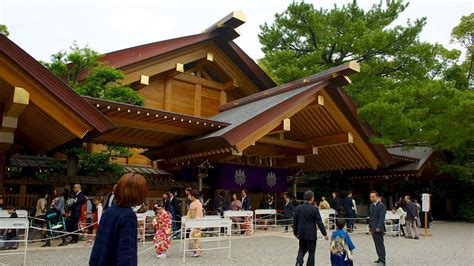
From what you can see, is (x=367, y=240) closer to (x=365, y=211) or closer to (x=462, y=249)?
(x=462, y=249)

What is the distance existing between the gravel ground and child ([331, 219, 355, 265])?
1.93m

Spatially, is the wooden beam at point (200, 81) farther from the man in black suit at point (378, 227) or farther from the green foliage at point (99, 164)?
the man in black suit at point (378, 227)

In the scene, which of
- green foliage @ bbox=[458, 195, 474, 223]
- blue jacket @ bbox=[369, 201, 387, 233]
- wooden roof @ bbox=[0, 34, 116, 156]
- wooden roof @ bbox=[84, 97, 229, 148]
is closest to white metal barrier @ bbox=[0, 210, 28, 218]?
wooden roof @ bbox=[0, 34, 116, 156]

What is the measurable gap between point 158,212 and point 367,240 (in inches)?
264

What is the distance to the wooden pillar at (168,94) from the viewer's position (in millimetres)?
16055

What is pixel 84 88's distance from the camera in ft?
40.2

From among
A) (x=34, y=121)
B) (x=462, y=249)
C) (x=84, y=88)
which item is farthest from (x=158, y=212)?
(x=462, y=249)

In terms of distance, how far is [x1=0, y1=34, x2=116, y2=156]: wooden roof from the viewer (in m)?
7.82

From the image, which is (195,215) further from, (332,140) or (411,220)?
(411,220)

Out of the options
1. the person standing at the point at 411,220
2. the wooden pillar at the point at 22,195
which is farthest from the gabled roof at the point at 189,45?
the person standing at the point at 411,220

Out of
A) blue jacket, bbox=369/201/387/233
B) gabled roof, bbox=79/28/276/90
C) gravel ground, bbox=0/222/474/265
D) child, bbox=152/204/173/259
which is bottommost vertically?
gravel ground, bbox=0/222/474/265

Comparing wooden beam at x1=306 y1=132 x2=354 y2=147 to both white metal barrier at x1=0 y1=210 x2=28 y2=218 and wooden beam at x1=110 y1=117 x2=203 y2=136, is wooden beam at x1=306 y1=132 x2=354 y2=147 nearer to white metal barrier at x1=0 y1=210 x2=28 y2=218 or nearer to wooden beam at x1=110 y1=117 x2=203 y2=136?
wooden beam at x1=110 y1=117 x2=203 y2=136

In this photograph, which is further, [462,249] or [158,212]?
[462,249]

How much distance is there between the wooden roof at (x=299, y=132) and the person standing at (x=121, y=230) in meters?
7.79
